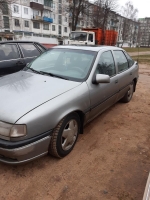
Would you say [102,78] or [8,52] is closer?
[102,78]

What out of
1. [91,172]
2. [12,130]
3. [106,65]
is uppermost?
[106,65]

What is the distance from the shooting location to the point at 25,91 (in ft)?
7.77

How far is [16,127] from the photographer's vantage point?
187cm

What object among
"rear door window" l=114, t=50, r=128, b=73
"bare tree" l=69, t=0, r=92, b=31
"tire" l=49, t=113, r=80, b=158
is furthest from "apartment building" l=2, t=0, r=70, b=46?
"tire" l=49, t=113, r=80, b=158

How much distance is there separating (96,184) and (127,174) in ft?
1.59

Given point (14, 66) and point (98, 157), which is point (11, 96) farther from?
point (14, 66)

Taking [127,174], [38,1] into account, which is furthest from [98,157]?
[38,1]

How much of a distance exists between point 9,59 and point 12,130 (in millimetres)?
3239

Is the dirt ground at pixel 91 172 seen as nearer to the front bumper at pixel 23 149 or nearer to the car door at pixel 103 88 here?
the front bumper at pixel 23 149

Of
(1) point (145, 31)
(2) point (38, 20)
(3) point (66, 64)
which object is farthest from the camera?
(1) point (145, 31)

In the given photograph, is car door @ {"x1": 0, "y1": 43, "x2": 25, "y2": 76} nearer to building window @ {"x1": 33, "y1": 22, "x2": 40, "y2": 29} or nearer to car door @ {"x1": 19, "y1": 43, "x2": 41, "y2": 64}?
car door @ {"x1": 19, "y1": 43, "x2": 41, "y2": 64}

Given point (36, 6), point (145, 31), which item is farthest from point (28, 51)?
point (145, 31)

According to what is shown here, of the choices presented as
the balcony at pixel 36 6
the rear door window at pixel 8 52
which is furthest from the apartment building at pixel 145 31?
the rear door window at pixel 8 52

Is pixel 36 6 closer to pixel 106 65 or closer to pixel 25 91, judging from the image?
pixel 106 65
